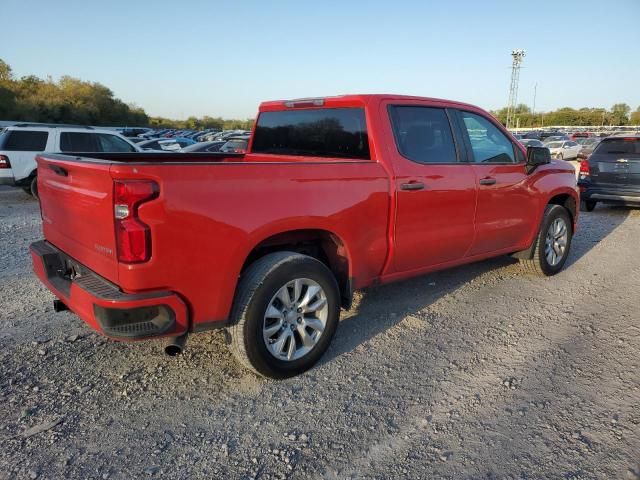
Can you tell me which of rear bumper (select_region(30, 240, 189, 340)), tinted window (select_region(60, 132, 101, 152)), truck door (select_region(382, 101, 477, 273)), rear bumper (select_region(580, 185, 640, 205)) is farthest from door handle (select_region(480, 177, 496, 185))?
tinted window (select_region(60, 132, 101, 152))

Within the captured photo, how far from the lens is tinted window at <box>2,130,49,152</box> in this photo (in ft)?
37.5

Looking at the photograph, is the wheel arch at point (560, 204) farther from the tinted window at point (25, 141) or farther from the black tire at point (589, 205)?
the tinted window at point (25, 141)

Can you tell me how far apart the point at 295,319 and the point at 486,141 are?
282cm

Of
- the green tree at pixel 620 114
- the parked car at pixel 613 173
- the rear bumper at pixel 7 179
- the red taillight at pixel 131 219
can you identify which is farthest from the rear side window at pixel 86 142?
the green tree at pixel 620 114

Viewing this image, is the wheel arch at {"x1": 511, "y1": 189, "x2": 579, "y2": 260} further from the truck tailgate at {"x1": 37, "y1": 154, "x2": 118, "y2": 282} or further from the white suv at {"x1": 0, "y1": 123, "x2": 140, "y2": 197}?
the white suv at {"x1": 0, "y1": 123, "x2": 140, "y2": 197}

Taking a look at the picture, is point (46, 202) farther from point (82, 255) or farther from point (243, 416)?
point (243, 416)

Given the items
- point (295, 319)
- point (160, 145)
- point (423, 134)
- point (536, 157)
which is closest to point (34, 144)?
point (160, 145)

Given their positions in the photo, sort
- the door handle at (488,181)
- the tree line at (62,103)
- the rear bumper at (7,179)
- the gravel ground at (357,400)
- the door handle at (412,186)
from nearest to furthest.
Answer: the gravel ground at (357,400), the door handle at (412,186), the door handle at (488,181), the rear bumper at (7,179), the tree line at (62,103)

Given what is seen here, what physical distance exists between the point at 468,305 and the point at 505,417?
1967 mm

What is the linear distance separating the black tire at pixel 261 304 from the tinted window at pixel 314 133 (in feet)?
3.78

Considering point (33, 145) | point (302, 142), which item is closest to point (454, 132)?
point (302, 142)

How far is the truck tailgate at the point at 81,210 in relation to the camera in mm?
2709

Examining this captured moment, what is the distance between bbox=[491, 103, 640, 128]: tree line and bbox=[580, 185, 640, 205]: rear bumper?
344 ft

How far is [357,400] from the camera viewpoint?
319 cm
